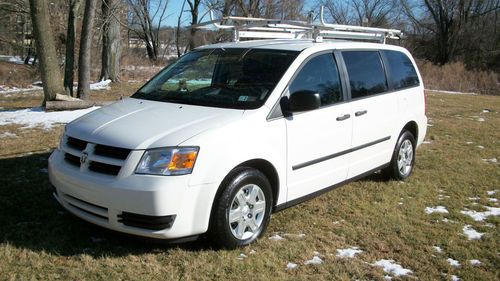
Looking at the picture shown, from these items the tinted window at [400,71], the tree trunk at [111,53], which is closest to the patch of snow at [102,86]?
the tree trunk at [111,53]

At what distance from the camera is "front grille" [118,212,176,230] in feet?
11.5

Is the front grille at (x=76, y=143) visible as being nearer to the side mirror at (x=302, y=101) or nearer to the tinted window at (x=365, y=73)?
the side mirror at (x=302, y=101)

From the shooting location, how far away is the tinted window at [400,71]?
19.4 feet

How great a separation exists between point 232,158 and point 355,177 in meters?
2.01

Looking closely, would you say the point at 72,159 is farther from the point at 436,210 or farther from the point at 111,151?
the point at 436,210

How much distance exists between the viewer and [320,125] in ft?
14.9

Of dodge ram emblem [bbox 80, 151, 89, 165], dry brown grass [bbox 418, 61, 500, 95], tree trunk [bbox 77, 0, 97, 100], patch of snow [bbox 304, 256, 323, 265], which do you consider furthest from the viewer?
dry brown grass [bbox 418, 61, 500, 95]

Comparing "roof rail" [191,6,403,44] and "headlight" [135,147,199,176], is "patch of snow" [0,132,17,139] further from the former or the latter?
"headlight" [135,147,199,176]

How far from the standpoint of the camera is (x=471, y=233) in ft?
15.1

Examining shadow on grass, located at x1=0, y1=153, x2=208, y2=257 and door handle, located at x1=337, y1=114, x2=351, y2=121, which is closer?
shadow on grass, located at x1=0, y1=153, x2=208, y2=257

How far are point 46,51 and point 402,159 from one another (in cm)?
895

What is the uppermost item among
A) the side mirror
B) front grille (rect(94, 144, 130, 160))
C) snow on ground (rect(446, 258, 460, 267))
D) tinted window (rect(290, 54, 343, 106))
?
tinted window (rect(290, 54, 343, 106))

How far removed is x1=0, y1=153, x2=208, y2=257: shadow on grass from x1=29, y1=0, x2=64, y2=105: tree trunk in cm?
685

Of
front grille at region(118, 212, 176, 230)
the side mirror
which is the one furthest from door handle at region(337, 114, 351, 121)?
front grille at region(118, 212, 176, 230)
